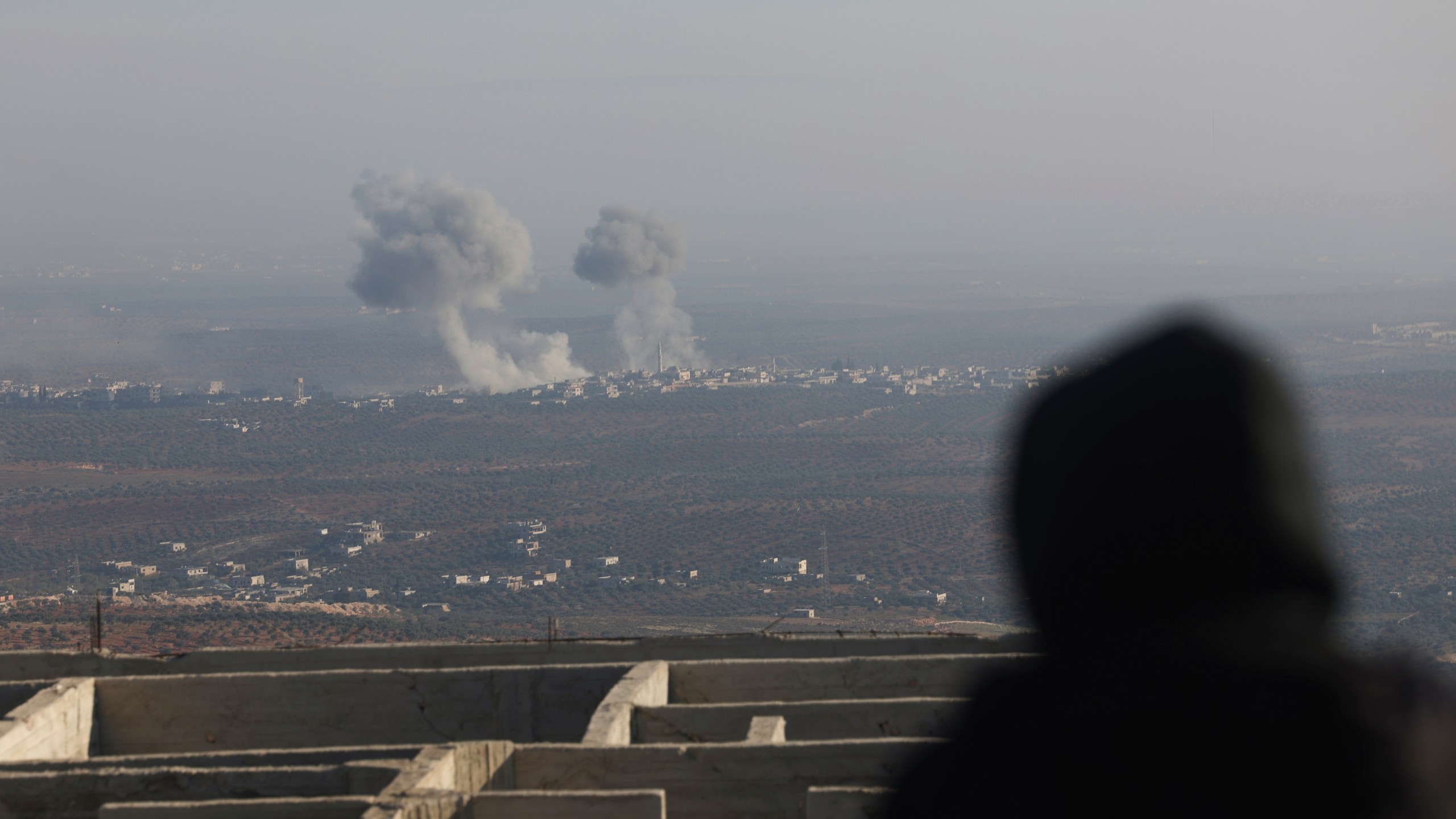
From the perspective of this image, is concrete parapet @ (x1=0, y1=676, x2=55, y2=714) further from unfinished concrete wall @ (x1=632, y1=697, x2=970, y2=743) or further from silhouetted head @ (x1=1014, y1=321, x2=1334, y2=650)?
silhouetted head @ (x1=1014, y1=321, x2=1334, y2=650)

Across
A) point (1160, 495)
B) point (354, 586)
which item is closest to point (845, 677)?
point (1160, 495)

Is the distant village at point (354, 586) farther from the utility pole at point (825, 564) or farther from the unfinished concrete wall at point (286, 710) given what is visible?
the unfinished concrete wall at point (286, 710)

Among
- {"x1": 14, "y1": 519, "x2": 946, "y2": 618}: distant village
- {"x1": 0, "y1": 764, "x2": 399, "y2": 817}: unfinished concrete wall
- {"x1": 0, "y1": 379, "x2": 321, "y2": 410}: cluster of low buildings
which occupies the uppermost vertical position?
{"x1": 0, "y1": 379, "x2": 321, "y2": 410}: cluster of low buildings

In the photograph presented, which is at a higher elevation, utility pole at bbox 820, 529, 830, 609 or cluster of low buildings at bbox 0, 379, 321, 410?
cluster of low buildings at bbox 0, 379, 321, 410

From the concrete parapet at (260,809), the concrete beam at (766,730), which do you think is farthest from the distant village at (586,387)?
the concrete parapet at (260,809)

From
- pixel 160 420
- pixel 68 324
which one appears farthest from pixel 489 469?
pixel 68 324

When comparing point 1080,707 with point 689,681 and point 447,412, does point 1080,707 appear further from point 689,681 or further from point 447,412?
point 447,412

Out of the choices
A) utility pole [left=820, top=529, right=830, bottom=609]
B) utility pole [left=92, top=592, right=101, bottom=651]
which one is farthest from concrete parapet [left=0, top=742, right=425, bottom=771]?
utility pole [left=820, top=529, right=830, bottom=609]
